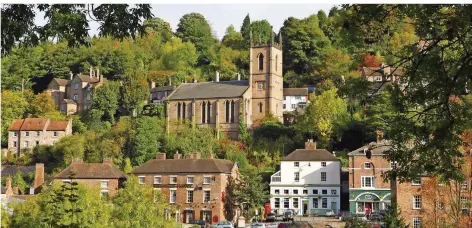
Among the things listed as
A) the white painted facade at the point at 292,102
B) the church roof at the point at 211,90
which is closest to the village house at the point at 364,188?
the church roof at the point at 211,90

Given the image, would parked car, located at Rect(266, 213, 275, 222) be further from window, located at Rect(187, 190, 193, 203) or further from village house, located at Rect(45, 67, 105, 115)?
village house, located at Rect(45, 67, 105, 115)

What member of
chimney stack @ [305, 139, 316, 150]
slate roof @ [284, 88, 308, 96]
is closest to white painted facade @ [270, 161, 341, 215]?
chimney stack @ [305, 139, 316, 150]

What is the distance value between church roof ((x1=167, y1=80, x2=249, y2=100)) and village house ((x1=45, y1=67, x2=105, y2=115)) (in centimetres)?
1023

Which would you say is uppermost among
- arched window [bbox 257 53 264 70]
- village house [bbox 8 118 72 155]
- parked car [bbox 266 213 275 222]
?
arched window [bbox 257 53 264 70]

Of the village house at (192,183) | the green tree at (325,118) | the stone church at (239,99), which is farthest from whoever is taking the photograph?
the stone church at (239,99)

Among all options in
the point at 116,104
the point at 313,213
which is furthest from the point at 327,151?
the point at 116,104

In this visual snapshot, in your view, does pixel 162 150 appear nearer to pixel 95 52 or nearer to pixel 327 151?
pixel 327 151

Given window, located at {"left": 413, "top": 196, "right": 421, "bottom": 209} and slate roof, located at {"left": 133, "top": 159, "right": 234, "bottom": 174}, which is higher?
slate roof, located at {"left": 133, "top": 159, "right": 234, "bottom": 174}

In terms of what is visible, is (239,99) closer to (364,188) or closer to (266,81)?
(266,81)

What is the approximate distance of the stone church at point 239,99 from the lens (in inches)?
3280

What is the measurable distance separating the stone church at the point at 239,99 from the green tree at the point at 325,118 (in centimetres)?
907

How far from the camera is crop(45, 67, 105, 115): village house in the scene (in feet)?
307

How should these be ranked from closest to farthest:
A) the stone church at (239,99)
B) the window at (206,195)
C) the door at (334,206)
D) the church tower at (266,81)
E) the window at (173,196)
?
the window at (206,195)
the window at (173,196)
the door at (334,206)
the stone church at (239,99)
the church tower at (266,81)

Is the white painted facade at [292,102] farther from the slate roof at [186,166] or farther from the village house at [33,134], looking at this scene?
the slate roof at [186,166]
